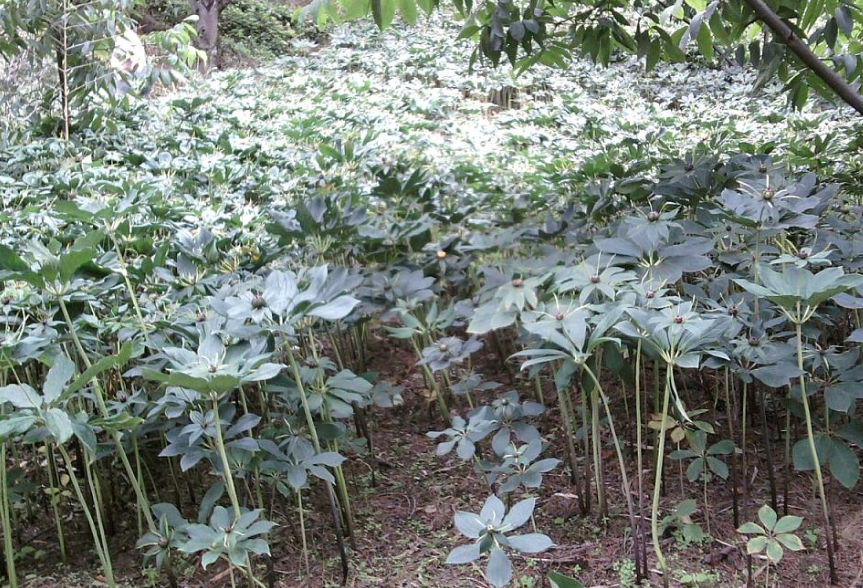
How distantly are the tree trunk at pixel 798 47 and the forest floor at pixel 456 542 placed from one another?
115cm

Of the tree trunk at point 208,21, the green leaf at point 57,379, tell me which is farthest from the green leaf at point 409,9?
the tree trunk at point 208,21

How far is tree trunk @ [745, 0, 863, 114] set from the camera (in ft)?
6.75

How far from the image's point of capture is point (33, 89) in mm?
4816

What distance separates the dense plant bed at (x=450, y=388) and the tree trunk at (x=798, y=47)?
1.16ft

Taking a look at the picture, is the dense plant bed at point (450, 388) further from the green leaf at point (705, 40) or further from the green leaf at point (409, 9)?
the green leaf at point (409, 9)

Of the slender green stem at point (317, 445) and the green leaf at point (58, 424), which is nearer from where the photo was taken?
the green leaf at point (58, 424)

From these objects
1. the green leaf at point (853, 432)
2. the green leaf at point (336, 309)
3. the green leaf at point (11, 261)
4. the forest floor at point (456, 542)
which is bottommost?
the forest floor at point (456, 542)

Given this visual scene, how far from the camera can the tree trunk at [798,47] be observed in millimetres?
2057

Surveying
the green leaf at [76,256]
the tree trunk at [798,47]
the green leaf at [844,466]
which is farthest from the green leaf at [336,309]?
the tree trunk at [798,47]

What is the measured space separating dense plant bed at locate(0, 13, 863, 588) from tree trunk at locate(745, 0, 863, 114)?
0.35m

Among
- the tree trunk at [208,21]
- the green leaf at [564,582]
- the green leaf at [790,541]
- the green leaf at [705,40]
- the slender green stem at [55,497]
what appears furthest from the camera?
the tree trunk at [208,21]

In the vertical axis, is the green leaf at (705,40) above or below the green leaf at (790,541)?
above

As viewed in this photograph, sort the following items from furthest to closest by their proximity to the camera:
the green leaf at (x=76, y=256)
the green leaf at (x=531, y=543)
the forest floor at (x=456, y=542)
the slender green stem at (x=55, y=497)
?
the slender green stem at (x=55, y=497) → the forest floor at (x=456, y=542) → the green leaf at (x=76, y=256) → the green leaf at (x=531, y=543)

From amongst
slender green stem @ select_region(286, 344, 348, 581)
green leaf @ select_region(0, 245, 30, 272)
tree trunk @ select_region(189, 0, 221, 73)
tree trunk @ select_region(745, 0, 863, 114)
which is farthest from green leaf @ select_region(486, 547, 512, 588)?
tree trunk @ select_region(189, 0, 221, 73)
